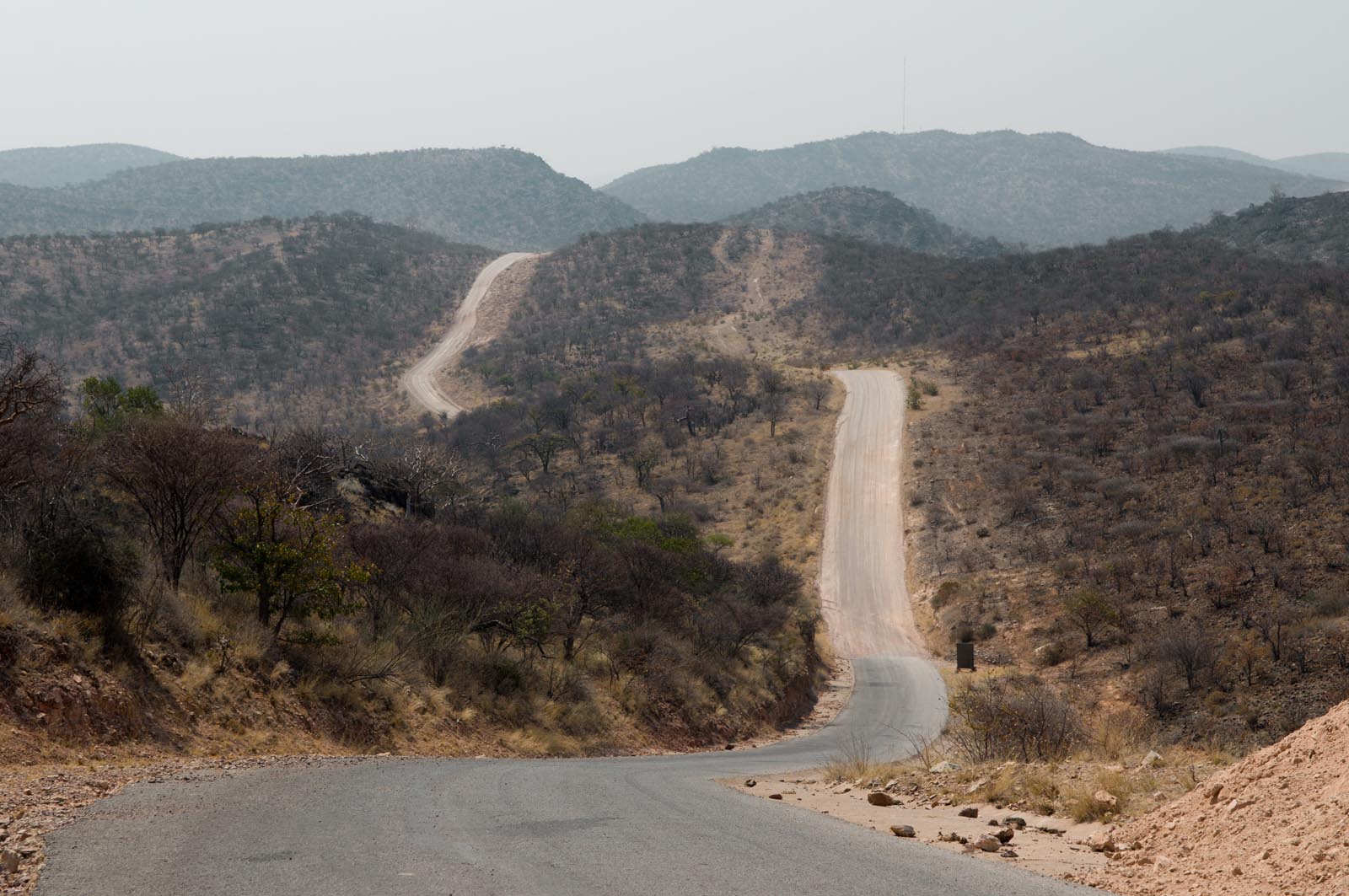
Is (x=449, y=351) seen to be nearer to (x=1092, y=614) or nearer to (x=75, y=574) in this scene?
(x=1092, y=614)

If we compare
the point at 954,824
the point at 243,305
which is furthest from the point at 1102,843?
the point at 243,305

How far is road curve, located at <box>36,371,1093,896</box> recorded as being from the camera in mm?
6949

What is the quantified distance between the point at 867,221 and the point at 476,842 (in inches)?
6947

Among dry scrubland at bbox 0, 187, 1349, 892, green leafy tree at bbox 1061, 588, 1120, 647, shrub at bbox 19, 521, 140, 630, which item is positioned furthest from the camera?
green leafy tree at bbox 1061, 588, 1120, 647

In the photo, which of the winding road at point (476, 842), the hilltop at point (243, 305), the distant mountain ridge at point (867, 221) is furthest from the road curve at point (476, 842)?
the distant mountain ridge at point (867, 221)

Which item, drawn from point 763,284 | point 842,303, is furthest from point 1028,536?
point 763,284

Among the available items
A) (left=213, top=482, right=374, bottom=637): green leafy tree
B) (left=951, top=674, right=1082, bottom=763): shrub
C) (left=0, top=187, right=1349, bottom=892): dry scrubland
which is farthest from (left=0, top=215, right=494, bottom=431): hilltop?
(left=951, top=674, right=1082, bottom=763): shrub

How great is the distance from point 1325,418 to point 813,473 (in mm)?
29319

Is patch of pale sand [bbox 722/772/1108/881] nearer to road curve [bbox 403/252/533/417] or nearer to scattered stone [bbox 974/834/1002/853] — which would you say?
scattered stone [bbox 974/834/1002/853]

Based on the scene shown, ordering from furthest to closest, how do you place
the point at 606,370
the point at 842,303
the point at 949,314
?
1. the point at 842,303
2. the point at 949,314
3. the point at 606,370

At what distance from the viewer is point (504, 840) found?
28.0ft

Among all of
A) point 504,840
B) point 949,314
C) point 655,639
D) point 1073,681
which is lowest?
point 1073,681

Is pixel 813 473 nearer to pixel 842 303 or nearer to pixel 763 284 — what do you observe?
pixel 842 303

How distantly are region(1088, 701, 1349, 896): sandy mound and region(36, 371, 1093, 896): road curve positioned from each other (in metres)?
0.86
